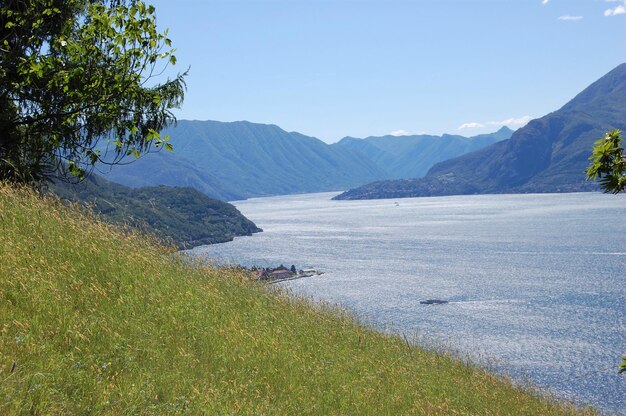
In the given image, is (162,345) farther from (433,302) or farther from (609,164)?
(433,302)

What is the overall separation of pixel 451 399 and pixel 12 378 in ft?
26.9

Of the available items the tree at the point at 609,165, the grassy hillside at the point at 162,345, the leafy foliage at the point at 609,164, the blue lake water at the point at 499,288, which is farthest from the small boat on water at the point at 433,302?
the leafy foliage at the point at 609,164

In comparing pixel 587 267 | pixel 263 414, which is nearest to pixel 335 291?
pixel 587 267

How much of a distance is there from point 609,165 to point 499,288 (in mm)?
91988

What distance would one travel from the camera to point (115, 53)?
11.9 metres

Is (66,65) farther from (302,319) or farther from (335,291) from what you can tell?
(335,291)

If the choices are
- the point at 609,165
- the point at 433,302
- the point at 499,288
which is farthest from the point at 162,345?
the point at 499,288

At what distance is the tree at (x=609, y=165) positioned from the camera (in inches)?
223

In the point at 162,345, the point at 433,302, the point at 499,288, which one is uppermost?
the point at 162,345

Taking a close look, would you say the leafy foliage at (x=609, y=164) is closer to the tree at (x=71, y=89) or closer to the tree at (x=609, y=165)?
the tree at (x=609, y=165)

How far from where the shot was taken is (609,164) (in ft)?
19.0

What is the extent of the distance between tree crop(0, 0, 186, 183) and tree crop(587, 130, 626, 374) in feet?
26.8

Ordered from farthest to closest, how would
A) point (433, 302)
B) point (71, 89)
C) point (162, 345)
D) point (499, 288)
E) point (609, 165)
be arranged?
point (499, 288) → point (433, 302) → point (71, 89) → point (162, 345) → point (609, 165)

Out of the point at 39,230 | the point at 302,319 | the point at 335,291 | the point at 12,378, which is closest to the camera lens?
the point at 12,378
